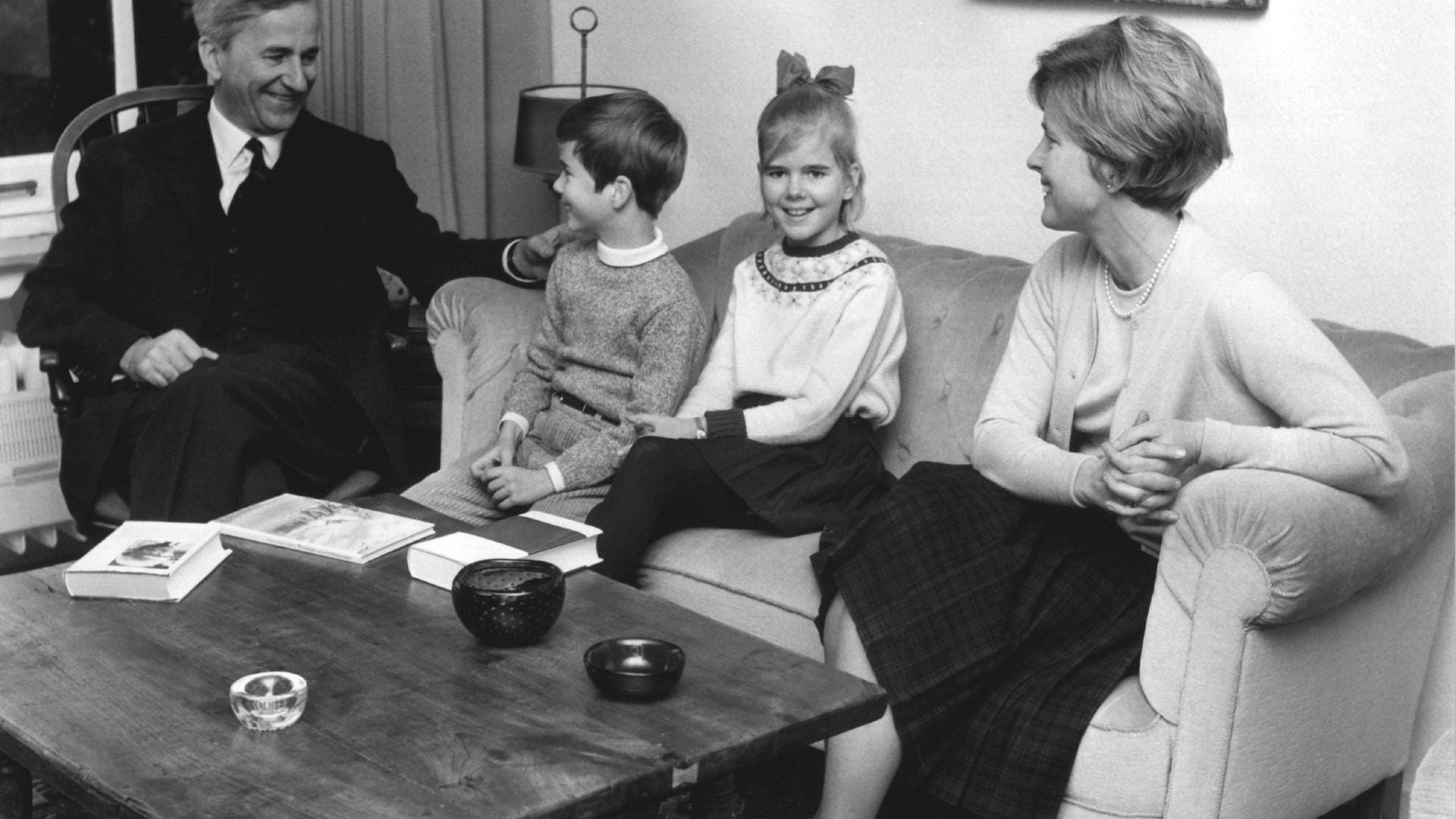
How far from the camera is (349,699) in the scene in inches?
64.6

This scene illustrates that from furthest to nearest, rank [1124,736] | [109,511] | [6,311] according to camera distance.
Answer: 1. [6,311]
2. [109,511]
3. [1124,736]

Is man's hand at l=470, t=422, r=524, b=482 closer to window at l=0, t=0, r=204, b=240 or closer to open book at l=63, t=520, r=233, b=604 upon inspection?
open book at l=63, t=520, r=233, b=604

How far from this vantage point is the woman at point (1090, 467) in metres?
1.99

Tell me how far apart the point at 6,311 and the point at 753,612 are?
2075 millimetres

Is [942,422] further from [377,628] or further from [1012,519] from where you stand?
[377,628]

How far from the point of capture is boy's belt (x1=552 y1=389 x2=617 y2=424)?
→ 274 centimetres

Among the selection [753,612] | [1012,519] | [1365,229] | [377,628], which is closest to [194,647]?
[377,628]

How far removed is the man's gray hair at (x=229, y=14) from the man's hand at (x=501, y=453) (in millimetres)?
936

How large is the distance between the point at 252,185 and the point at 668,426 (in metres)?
1.04

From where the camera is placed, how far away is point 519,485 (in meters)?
2.63

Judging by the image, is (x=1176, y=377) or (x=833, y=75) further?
(x=833, y=75)

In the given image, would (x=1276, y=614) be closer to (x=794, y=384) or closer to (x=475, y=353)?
(x=794, y=384)

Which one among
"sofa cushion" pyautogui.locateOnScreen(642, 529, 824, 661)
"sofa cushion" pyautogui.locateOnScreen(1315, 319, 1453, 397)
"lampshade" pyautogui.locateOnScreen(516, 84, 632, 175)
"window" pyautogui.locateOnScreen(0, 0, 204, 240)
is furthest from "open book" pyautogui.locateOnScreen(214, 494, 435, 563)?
"window" pyautogui.locateOnScreen(0, 0, 204, 240)

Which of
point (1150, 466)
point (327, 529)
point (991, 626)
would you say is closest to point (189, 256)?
point (327, 529)
